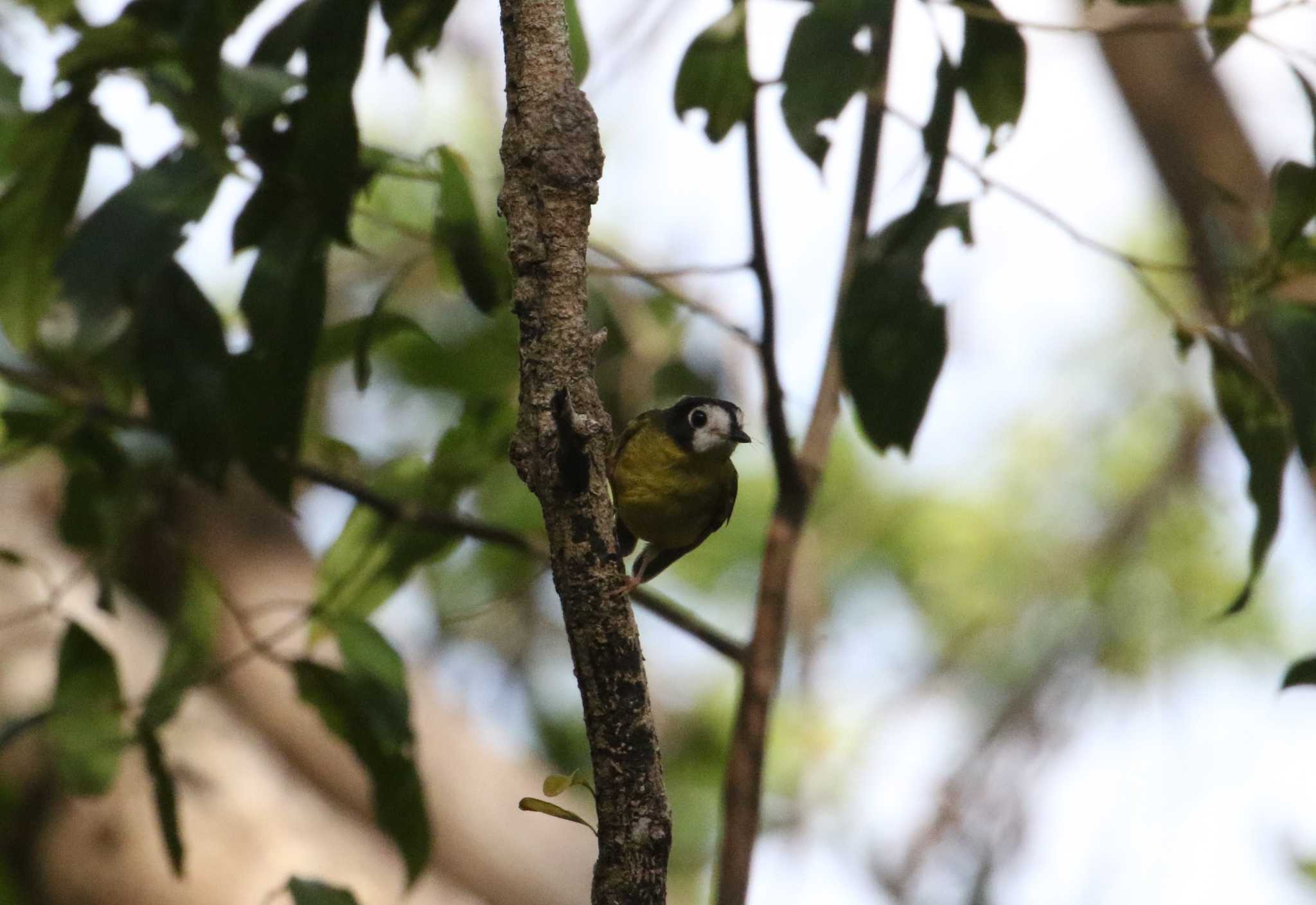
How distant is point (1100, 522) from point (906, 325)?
17.2ft

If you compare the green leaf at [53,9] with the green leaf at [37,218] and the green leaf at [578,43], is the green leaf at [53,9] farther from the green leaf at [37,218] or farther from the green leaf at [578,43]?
the green leaf at [578,43]

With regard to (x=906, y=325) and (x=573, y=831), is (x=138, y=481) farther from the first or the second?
(x=573, y=831)

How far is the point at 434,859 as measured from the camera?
441 centimetres

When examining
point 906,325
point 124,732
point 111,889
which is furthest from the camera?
point 111,889

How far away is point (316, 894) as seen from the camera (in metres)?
1.90

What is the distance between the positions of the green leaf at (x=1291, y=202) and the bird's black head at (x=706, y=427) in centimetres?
91

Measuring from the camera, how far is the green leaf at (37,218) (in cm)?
218

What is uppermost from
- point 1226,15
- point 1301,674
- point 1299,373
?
point 1226,15

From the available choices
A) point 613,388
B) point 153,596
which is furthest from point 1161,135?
point 153,596

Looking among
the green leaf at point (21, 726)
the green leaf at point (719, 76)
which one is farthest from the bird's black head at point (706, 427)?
the green leaf at point (21, 726)

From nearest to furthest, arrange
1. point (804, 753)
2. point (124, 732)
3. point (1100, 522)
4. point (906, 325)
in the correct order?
point (906, 325), point (124, 732), point (804, 753), point (1100, 522)

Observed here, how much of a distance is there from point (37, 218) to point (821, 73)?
4.25 feet

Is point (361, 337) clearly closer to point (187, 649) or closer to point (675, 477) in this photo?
point (675, 477)

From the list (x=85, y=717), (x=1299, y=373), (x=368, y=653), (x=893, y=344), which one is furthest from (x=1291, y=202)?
(x=85, y=717)
